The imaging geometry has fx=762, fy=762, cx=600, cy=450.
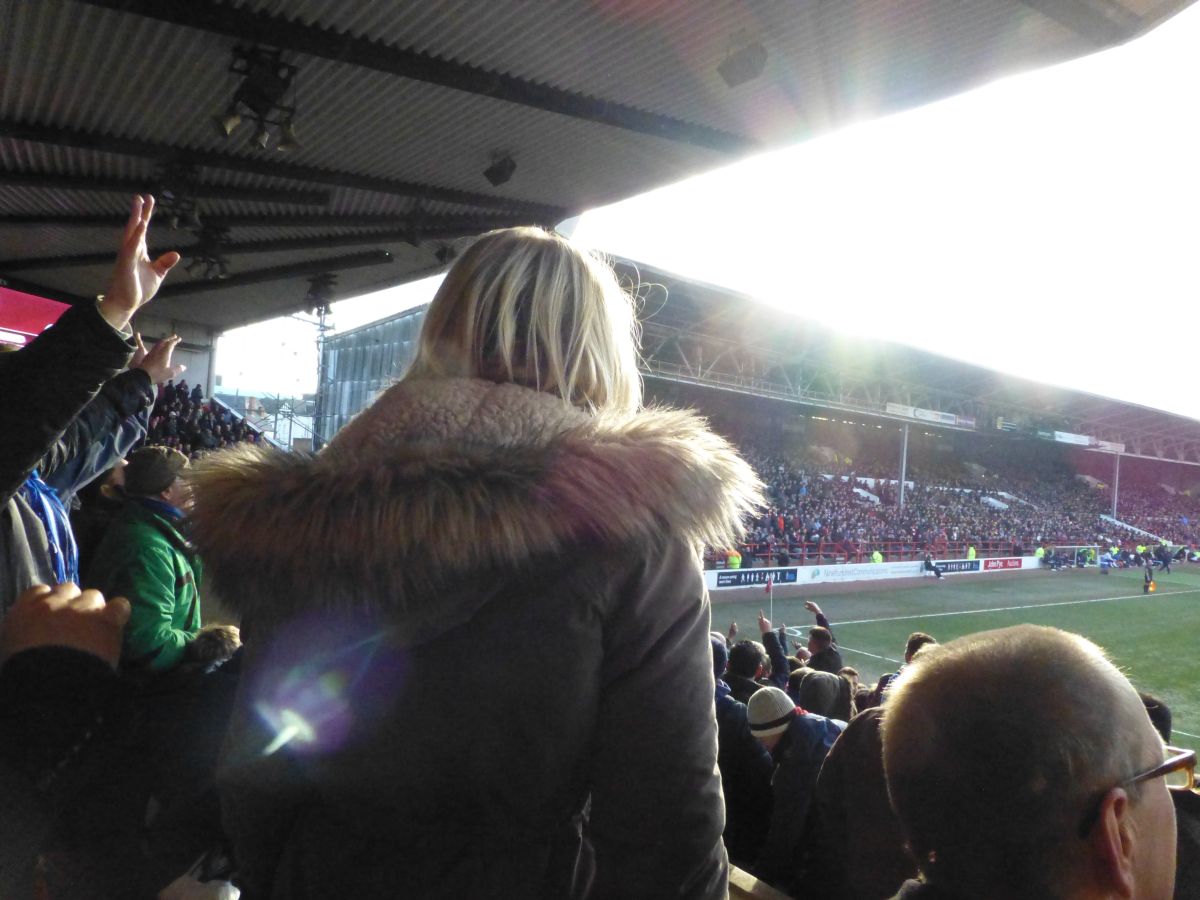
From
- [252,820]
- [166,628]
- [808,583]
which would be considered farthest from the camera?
[808,583]

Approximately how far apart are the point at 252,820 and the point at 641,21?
489 centimetres

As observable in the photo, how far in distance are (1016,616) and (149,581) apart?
21.9 meters

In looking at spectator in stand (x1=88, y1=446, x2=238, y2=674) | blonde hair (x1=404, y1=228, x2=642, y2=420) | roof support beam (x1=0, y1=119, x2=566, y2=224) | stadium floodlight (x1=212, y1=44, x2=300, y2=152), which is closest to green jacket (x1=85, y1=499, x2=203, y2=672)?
spectator in stand (x1=88, y1=446, x2=238, y2=674)

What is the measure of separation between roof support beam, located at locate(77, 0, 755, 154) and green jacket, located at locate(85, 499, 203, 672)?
385 centimetres

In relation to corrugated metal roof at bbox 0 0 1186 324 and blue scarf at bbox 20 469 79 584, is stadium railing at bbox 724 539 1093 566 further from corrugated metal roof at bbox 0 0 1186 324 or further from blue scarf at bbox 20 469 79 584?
blue scarf at bbox 20 469 79 584

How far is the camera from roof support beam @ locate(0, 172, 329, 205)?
26.4 feet

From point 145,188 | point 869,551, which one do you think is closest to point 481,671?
point 145,188

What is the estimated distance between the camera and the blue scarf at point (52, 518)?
1616 millimetres

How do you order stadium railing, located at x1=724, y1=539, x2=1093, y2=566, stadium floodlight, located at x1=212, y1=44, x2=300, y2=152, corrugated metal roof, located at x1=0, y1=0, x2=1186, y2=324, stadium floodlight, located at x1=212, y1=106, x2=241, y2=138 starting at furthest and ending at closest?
stadium railing, located at x1=724, y1=539, x2=1093, y2=566, stadium floodlight, located at x1=212, y1=106, x2=241, y2=138, stadium floodlight, located at x1=212, y1=44, x2=300, y2=152, corrugated metal roof, located at x1=0, y1=0, x2=1186, y2=324

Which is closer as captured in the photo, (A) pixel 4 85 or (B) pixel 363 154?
(A) pixel 4 85

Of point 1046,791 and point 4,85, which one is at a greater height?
point 4,85

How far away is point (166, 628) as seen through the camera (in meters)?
1.99

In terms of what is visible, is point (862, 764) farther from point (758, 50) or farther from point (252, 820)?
point (758, 50)

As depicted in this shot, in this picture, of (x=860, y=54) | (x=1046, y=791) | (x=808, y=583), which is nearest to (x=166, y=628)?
(x=1046, y=791)
